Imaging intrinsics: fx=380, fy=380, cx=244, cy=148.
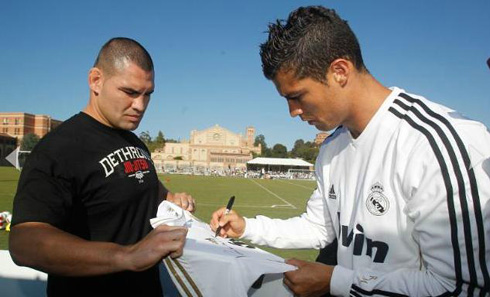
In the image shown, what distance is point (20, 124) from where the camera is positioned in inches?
4018

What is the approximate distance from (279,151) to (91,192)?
421 ft

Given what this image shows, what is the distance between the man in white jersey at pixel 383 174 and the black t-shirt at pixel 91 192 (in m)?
1.08

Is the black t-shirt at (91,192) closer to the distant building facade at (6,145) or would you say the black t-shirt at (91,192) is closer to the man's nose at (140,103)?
the man's nose at (140,103)

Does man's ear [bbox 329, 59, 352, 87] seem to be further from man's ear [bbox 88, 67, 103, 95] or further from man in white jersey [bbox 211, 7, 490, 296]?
man's ear [bbox 88, 67, 103, 95]

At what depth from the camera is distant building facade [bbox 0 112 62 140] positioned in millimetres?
A: 101688

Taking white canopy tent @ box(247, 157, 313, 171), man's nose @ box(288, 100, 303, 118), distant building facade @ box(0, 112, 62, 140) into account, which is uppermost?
distant building facade @ box(0, 112, 62, 140)

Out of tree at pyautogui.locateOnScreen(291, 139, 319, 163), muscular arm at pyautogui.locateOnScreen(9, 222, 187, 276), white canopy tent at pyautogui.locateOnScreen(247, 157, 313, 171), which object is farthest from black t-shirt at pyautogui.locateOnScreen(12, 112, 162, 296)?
tree at pyautogui.locateOnScreen(291, 139, 319, 163)

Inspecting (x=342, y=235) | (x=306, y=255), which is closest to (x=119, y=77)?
(x=342, y=235)

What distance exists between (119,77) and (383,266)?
186 centimetres

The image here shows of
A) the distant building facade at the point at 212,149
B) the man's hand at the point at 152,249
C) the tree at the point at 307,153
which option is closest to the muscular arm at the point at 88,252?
the man's hand at the point at 152,249

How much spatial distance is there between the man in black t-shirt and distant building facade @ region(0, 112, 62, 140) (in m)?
110

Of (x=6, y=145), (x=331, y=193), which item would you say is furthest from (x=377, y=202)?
(x=6, y=145)

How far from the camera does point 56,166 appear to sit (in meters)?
1.97

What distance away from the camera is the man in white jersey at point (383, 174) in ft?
4.89
